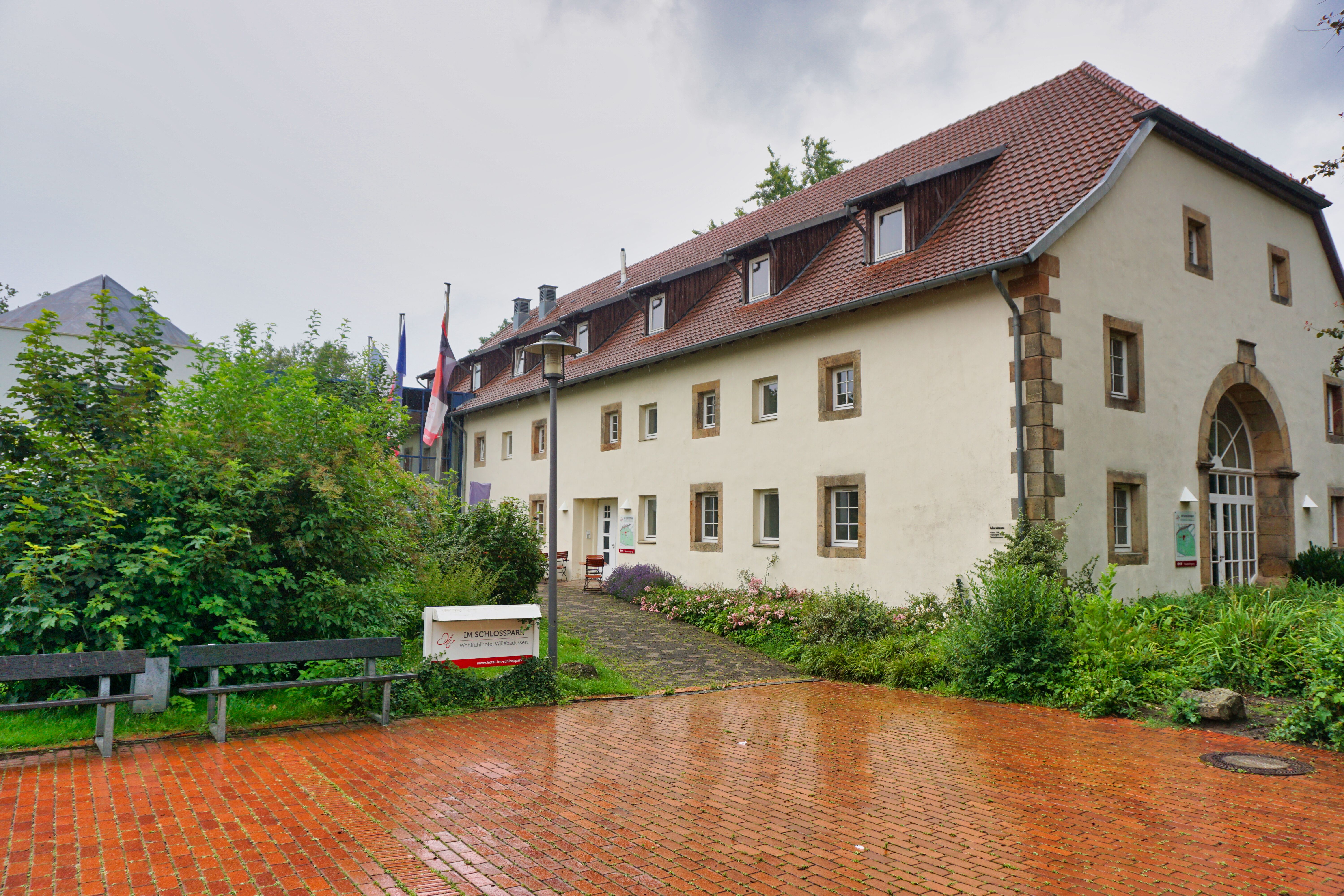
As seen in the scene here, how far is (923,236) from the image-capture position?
1538cm

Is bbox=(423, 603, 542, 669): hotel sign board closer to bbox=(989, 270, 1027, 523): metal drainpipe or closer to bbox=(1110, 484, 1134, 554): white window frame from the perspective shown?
bbox=(989, 270, 1027, 523): metal drainpipe

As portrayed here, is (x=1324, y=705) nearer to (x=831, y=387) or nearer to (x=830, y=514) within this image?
(x=830, y=514)

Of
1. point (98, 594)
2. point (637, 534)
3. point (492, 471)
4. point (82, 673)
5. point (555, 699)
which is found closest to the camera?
point (82, 673)

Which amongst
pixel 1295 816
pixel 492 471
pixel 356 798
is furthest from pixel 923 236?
pixel 492 471

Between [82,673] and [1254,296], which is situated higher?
[1254,296]

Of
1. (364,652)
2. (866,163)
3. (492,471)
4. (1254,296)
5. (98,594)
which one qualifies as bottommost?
(364,652)

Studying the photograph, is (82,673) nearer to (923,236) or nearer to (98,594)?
(98,594)

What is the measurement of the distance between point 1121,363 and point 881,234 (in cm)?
473

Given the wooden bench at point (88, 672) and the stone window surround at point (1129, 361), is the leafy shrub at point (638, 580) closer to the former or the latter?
the stone window surround at point (1129, 361)

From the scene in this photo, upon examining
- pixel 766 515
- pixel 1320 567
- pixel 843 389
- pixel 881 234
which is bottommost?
pixel 1320 567

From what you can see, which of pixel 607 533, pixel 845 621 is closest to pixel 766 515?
pixel 845 621

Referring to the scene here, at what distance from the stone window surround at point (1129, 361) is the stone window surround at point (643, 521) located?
1025cm

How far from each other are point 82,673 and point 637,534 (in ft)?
47.8

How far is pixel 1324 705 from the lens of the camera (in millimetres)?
7645
